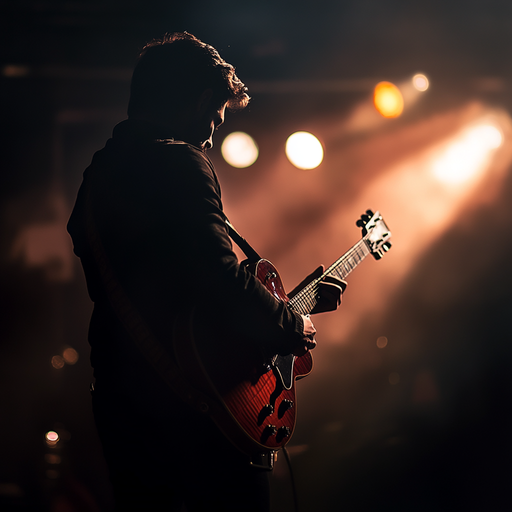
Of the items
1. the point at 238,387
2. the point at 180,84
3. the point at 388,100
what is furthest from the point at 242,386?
the point at 388,100

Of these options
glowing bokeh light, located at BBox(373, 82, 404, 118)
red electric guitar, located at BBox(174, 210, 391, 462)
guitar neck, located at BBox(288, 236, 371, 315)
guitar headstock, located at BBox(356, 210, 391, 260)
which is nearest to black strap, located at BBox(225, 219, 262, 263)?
red electric guitar, located at BBox(174, 210, 391, 462)

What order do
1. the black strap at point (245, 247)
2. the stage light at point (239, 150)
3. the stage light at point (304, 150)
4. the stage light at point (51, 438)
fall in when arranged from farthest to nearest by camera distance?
the stage light at point (304, 150), the stage light at point (239, 150), the stage light at point (51, 438), the black strap at point (245, 247)

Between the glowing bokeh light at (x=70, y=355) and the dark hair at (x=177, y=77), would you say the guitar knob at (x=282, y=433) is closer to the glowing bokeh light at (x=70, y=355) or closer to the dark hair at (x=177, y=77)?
the dark hair at (x=177, y=77)

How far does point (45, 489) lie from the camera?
334 cm

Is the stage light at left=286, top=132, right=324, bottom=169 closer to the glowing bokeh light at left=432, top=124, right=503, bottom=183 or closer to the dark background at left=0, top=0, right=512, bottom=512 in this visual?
the dark background at left=0, top=0, right=512, bottom=512

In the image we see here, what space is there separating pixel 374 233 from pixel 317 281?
1.06 meters

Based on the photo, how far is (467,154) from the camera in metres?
5.46

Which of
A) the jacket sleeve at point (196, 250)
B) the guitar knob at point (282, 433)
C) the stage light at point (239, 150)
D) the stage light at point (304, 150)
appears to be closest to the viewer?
the jacket sleeve at point (196, 250)

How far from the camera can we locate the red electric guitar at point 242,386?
1152mm

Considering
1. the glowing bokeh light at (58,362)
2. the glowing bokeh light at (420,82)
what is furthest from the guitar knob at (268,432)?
the glowing bokeh light at (420,82)

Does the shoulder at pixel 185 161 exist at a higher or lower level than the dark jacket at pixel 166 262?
higher

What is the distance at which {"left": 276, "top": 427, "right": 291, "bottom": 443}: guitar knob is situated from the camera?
1.40 metres

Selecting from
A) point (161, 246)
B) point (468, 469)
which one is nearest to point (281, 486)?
point (468, 469)

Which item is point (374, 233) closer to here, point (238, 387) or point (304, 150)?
point (238, 387)
